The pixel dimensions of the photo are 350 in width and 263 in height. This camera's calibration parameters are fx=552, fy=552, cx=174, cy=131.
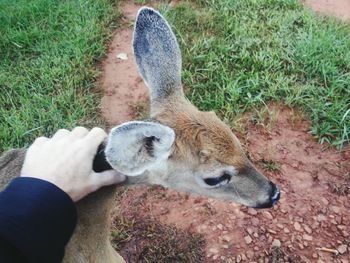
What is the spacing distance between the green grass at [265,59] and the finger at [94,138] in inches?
87.9

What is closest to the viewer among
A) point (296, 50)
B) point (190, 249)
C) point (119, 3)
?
point (190, 249)

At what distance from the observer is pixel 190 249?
396 centimetres

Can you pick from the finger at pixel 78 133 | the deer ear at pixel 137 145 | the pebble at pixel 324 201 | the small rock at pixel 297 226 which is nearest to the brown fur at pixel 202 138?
the deer ear at pixel 137 145

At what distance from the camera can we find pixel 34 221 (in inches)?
89.6

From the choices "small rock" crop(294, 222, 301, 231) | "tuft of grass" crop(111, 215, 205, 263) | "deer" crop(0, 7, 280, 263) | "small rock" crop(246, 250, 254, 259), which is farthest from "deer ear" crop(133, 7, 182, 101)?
"small rock" crop(294, 222, 301, 231)

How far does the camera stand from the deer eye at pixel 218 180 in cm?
291

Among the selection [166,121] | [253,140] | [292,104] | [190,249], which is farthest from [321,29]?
[166,121]

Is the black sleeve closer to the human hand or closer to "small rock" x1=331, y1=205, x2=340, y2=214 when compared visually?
the human hand

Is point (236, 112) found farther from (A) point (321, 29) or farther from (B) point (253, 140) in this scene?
(A) point (321, 29)

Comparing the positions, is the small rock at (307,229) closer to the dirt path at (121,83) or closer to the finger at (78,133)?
the dirt path at (121,83)

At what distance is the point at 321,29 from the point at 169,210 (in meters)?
2.55

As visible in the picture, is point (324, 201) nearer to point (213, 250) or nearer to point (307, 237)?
point (307, 237)

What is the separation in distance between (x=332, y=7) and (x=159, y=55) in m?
3.45

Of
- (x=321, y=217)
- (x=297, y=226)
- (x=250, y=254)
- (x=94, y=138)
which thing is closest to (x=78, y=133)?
(x=94, y=138)
